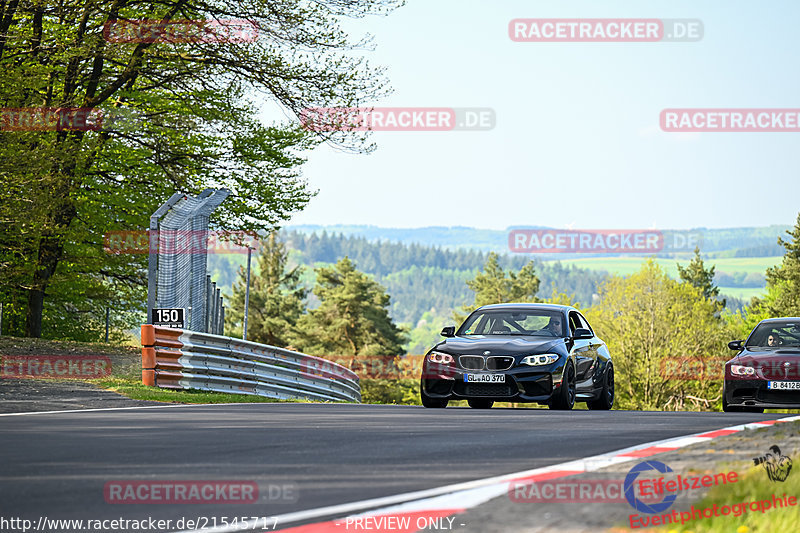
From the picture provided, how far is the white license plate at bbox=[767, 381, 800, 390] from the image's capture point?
16281 mm

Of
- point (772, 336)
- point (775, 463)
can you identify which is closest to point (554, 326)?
point (772, 336)

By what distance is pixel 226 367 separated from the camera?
19188mm

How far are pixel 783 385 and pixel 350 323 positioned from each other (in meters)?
75.7

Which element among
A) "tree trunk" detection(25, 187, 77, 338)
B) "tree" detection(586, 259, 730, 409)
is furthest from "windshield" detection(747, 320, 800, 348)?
"tree" detection(586, 259, 730, 409)

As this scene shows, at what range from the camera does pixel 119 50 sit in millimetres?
25000

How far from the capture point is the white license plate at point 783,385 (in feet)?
53.4

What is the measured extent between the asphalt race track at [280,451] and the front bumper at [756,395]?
14.6 feet

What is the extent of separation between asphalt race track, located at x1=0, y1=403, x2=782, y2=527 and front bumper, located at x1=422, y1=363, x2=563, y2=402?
1.62 meters

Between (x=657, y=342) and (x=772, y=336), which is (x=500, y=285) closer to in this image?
(x=657, y=342)

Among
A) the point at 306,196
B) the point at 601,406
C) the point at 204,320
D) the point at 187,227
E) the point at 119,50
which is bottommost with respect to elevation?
the point at 601,406

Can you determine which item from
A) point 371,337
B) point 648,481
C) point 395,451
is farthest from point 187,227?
point 371,337

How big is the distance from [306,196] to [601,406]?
15696mm

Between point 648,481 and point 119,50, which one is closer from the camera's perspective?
point 648,481

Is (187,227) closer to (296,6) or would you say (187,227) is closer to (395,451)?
(296,6)
